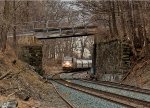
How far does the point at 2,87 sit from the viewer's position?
785 inches

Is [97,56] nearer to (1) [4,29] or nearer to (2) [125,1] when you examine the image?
(2) [125,1]

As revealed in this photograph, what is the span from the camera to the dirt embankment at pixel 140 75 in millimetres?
30994

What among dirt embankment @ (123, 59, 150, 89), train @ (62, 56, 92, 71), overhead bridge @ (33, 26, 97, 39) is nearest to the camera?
dirt embankment @ (123, 59, 150, 89)

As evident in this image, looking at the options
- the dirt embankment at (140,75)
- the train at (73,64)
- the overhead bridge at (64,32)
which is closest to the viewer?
the dirt embankment at (140,75)

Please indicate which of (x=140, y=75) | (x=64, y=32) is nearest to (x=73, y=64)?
(x=64, y=32)

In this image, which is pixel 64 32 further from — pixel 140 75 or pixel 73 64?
pixel 73 64

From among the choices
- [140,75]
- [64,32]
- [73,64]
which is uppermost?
[64,32]

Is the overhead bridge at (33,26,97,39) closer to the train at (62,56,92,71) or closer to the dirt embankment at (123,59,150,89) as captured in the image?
the dirt embankment at (123,59,150,89)

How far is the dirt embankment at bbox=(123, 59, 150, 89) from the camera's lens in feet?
102

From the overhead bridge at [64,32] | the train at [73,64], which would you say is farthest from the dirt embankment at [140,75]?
the train at [73,64]

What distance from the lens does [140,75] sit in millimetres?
33344

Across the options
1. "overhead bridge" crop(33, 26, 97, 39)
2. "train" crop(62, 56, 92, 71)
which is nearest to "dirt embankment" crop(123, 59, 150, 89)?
"overhead bridge" crop(33, 26, 97, 39)

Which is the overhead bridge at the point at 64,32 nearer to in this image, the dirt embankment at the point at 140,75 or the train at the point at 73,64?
the dirt embankment at the point at 140,75

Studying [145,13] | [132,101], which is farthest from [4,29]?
Result: [132,101]
